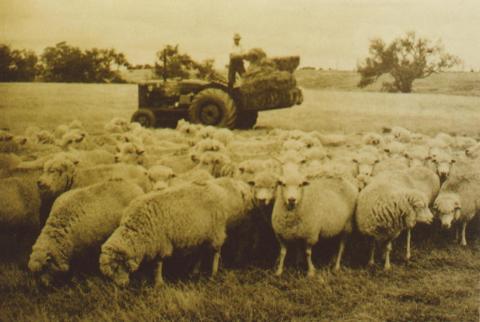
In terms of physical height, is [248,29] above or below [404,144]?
above

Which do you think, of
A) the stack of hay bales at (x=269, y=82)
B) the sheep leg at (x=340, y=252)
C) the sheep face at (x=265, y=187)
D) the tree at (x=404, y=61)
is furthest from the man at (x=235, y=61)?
the sheep leg at (x=340, y=252)

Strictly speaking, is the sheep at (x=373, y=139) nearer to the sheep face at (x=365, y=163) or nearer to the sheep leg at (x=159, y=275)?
the sheep face at (x=365, y=163)

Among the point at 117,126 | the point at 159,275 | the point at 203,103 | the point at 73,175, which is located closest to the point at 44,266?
the point at 159,275

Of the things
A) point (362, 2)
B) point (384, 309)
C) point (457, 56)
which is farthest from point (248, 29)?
point (384, 309)

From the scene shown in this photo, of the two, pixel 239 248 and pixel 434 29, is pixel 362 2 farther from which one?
pixel 239 248

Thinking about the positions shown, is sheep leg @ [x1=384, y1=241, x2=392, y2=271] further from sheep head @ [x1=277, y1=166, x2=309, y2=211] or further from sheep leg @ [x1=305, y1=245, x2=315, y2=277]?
sheep head @ [x1=277, y1=166, x2=309, y2=211]

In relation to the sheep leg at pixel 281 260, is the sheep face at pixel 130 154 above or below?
above
